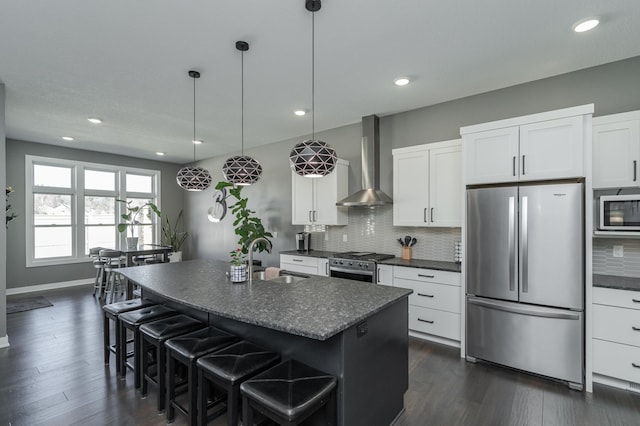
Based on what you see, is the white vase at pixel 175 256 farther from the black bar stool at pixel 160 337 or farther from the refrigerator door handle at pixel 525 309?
the refrigerator door handle at pixel 525 309

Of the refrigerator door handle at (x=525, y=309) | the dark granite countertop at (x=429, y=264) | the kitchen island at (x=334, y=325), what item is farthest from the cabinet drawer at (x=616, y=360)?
the kitchen island at (x=334, y=325)

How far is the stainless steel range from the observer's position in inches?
151

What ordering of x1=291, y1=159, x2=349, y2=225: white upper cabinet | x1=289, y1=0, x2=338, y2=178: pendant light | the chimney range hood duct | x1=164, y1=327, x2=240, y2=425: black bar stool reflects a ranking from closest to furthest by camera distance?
x1=164, y1=327, x2=240, y2=425: black bar stool
x1=289, y1=0, x2=338, y2=178: pendant light
the chimney range hood duct
x1=291, y1=159, x2=349, y2=225: white upper cabinet

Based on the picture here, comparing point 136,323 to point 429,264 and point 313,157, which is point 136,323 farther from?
point 429,264

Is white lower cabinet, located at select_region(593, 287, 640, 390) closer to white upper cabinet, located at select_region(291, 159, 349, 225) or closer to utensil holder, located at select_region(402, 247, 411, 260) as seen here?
utensil holder, located at select_region(402, 247, 411, 260)

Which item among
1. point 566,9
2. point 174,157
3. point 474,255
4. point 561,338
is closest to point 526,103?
point 566,9

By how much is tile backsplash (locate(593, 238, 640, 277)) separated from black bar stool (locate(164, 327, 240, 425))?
346 cm

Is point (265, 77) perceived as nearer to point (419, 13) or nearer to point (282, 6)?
point (282, 6)

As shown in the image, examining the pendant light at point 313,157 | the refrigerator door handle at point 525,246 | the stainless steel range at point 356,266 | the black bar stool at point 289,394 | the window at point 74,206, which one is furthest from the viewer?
the window at point 74,206

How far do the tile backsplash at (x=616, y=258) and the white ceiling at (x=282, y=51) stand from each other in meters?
1.75

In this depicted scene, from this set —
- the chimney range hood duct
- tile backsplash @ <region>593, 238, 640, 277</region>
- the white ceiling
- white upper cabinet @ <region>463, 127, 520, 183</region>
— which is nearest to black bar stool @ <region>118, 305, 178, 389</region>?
the white ceiling

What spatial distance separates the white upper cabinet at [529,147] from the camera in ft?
8.50

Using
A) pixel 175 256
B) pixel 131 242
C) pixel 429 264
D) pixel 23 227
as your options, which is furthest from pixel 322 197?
pixel 23 227

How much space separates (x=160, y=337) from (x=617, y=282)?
12.3 feet
